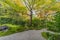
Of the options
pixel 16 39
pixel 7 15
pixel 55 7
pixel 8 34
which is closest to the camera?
pixel 16 39

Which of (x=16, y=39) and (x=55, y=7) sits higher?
(x=55, y=7)

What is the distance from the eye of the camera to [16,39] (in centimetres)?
752

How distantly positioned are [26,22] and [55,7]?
6.99 feet

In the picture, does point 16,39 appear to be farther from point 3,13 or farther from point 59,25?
point 3,13

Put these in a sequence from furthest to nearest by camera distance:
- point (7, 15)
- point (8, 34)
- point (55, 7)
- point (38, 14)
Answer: point (7, 15)
point (38, 14)
point (55, 7)
point (8, 34)

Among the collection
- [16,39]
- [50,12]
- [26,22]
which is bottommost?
[16,39]

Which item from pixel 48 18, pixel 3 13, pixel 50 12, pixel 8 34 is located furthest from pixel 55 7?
pixel 3 13

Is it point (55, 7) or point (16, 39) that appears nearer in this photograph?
point (16, 39)

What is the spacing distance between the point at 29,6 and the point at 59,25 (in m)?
2.47

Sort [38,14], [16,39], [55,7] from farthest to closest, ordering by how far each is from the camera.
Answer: [38,14] → [55,7] → [16,39]

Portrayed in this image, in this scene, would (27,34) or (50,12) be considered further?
(50,12)

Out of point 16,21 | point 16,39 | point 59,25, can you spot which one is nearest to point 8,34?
point 16,39

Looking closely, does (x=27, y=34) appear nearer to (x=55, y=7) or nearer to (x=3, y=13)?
(x=55, y=7)

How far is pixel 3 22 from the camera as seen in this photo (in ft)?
33.7
